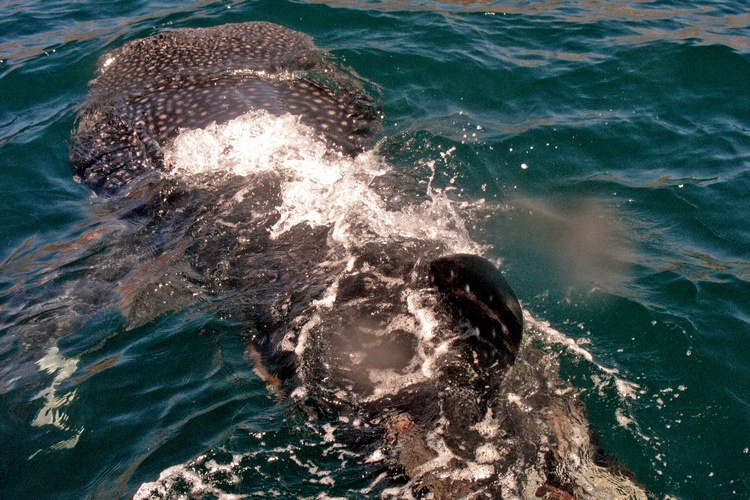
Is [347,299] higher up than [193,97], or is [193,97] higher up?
[193,97]

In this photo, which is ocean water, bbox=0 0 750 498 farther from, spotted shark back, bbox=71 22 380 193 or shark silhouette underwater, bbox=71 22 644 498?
spotted shark back, bbox=71 22 380 193

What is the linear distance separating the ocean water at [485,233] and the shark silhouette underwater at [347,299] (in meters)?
0.24

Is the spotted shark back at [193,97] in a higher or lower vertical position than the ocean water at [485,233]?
higher

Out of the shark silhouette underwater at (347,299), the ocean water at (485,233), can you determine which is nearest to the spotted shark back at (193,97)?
the shark silhouette underwater at (347,299)

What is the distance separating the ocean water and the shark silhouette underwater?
239 mm

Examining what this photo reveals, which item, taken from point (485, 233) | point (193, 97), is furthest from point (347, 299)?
point (193, 97)

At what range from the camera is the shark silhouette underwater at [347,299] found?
2844 millimetres

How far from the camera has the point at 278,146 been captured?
512 centimetres

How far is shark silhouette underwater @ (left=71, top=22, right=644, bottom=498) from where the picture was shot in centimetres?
284

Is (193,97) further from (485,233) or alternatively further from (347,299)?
(347,299)

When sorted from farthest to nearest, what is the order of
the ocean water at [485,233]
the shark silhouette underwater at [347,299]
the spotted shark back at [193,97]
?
the spotted shark back at [193,97] < the ocean water at [485,233] < the shark silhouette underwater at [347,299]

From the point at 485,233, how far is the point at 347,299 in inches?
75.3

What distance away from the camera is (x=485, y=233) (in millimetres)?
5078

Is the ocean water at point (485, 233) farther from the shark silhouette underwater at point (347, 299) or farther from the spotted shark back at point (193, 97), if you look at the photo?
the spotted shark back at point (193, 97)
